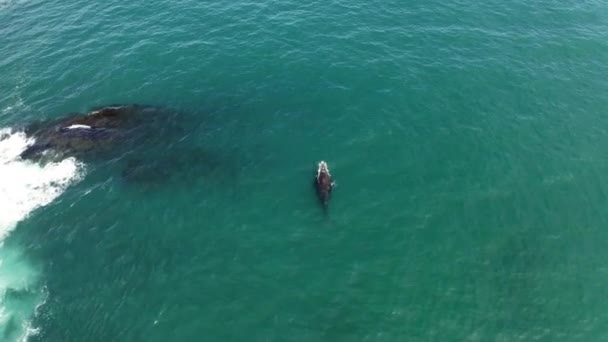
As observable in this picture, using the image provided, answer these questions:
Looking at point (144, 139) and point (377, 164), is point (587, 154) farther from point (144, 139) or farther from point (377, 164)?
point (144, 139)

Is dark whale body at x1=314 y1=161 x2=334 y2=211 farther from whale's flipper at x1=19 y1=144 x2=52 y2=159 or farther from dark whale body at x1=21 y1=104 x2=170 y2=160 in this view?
whale's flipper at x1=19 y1=144 x2=52 y2=159

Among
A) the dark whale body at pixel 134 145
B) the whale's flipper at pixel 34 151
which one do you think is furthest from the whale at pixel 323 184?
the whale's flipper at pixel 34 151

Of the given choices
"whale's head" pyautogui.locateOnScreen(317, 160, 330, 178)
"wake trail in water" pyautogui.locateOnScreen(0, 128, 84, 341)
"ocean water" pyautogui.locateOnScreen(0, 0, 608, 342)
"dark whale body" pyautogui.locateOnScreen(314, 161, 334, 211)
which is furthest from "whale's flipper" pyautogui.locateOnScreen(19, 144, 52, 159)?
"dark whale body" pyautogui.locateOnScreen(314, 161, 334, 211)

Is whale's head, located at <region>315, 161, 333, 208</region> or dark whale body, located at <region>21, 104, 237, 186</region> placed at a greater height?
dark whale body, located at <region>21, 104, 237, 186</region>

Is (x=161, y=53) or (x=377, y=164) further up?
(x=161, y=53)

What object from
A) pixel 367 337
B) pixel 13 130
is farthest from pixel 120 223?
pixel 367 337

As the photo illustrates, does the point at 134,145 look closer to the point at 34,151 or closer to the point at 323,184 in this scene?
the point at 34,151

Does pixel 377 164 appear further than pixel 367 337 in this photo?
Yes
